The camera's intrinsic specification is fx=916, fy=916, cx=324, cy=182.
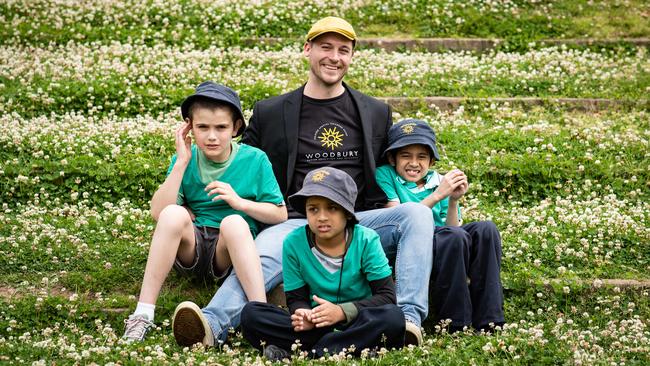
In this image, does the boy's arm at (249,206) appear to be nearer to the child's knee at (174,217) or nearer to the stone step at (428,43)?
the child's knee at (174,217)

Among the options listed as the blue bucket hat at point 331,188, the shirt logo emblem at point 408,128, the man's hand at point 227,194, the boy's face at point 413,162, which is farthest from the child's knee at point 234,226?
the shirt logo emblem at point 408,128

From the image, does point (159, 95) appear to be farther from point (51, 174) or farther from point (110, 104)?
point (51, 174)

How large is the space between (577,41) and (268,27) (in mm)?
5198

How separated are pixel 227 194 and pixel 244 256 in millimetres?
482

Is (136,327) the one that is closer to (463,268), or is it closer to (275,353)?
(275,353)

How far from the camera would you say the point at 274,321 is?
237 inches

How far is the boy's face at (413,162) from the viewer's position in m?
7.25

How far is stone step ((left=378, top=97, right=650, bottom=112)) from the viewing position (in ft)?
39.2

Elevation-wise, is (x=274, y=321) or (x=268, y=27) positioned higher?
(x=268, y=27)

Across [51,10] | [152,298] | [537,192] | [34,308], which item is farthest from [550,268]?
[51,10]

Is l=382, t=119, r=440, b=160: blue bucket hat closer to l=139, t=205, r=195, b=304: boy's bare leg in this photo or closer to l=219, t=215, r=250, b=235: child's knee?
l=219, t=215, r=250, b=235: child's knee

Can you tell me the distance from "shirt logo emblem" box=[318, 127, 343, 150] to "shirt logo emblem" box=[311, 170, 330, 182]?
4.33 feet

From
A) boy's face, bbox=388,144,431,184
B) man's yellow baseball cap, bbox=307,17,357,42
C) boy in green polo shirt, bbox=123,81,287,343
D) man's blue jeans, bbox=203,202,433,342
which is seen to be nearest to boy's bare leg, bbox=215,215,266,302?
boy in green polo shirt, bbox=123,81,287,343

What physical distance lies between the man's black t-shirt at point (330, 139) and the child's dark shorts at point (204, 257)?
0.75 meters
